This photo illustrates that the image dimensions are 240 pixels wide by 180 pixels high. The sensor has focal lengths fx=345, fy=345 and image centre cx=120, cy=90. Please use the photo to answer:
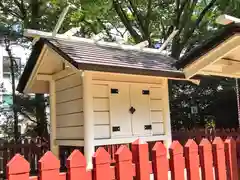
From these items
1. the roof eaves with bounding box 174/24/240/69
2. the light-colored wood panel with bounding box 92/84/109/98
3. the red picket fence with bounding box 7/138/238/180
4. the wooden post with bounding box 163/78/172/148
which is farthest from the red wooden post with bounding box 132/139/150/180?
the wooden post with bounding box 163/78/172/148

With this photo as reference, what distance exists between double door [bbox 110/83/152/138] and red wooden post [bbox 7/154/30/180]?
4.42 meters

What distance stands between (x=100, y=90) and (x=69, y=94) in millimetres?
819

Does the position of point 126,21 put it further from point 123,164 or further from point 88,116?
point 123,164

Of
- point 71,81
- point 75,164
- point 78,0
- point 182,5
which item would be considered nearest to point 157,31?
point 182,5

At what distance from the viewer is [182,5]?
1477 centimetres

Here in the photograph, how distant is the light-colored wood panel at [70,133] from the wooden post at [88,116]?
0.33 m

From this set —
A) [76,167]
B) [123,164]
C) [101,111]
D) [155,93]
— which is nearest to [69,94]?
[101,111]

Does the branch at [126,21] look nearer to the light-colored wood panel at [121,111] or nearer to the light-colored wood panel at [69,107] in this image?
the light-colored wood panel at [69,107]

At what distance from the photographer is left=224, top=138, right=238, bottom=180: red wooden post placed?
150 inches

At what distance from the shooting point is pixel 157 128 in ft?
24.7

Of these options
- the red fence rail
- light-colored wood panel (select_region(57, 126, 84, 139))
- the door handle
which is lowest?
the red fence rail

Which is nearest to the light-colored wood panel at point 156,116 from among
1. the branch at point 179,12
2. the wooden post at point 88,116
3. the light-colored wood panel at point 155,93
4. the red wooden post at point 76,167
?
the light-colored wood panel at point 155,93

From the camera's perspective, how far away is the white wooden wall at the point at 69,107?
6758 millimetres

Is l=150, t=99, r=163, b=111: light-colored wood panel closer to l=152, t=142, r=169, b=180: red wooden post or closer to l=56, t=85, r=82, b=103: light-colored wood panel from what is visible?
l=56, t=85, r=82, b=103: light-colored wood panel
